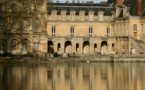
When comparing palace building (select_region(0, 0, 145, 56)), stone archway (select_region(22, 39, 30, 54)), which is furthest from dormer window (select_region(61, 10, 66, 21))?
stone archway (select_region(22, 39, 30, 54))

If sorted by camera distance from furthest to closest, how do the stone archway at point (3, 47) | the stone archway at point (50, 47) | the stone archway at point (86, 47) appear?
the stone archway at point (86, 47)
the stone archway at point (50, 47)
the stone archway at point (3, 47)

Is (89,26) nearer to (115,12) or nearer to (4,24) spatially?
(115,12)

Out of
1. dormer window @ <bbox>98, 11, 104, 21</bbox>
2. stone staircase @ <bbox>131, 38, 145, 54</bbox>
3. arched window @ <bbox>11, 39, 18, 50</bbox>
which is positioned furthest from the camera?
dormer window @ <bbox>98, 11, 104, 21</bbox>

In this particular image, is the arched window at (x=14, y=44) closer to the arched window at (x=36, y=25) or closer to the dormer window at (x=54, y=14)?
the arched window at (x=36, y=25)

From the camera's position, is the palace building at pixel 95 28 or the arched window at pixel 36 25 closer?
the arched window at pixel 36 25

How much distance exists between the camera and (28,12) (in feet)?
205

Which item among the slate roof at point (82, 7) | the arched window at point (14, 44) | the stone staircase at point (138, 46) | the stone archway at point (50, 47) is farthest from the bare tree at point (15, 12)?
the slate roof at point (82, 7)

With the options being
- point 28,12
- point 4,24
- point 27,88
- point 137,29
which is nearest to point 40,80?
point 27,88

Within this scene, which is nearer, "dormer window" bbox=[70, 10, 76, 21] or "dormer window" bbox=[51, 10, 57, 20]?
"dormer window" bbox=[51, 10, 57, 20]

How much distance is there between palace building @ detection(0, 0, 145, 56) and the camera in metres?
84.3

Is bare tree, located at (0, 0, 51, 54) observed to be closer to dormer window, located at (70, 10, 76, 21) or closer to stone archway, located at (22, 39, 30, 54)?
stone archway, located at (22, 39, 30, 54)

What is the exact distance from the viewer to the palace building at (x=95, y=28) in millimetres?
84312

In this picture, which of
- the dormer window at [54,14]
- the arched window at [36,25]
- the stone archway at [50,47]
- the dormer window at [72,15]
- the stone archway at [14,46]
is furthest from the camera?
the dormer window at [72,15]

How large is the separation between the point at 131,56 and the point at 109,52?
42.0ft
